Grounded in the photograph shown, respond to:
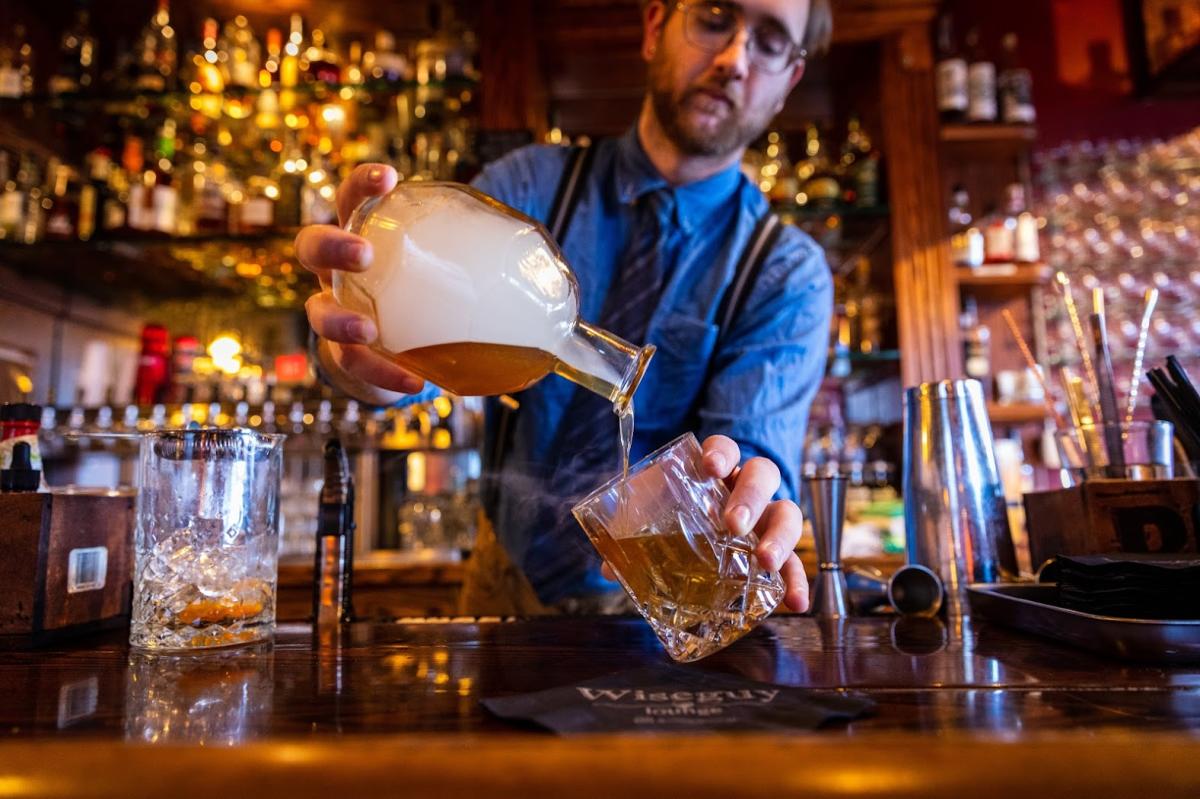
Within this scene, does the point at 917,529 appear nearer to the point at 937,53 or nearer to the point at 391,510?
the point at 391,510

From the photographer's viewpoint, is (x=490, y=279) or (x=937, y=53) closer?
(x=490, y=279)

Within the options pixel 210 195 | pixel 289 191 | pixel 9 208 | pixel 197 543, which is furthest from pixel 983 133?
pixel 9 208

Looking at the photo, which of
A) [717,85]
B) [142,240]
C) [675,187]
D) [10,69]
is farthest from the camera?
[10,69]

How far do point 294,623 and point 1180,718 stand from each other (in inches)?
38.5

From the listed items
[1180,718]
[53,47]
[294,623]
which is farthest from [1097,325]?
[53,47]

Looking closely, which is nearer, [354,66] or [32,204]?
[32,204]

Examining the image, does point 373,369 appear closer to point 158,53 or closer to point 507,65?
point 507,65

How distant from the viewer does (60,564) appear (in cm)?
93

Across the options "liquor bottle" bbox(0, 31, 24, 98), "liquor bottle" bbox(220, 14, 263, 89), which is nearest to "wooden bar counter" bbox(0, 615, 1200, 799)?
"liquor bottle" bbox(220, 14, 263, 89)

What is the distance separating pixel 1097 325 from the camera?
118 cm

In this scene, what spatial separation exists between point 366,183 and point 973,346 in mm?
2742

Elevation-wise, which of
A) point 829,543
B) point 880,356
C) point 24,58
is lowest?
point 829,543

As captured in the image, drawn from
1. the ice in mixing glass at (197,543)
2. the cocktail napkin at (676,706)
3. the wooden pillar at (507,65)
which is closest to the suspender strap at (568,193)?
the ice in mixing glass at (197,543)

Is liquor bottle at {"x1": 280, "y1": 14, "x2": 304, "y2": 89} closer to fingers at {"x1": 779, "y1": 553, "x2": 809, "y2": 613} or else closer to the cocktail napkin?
fingers at {"x1": 779, "y1": 553, "x2": 809, "y2": 613}
